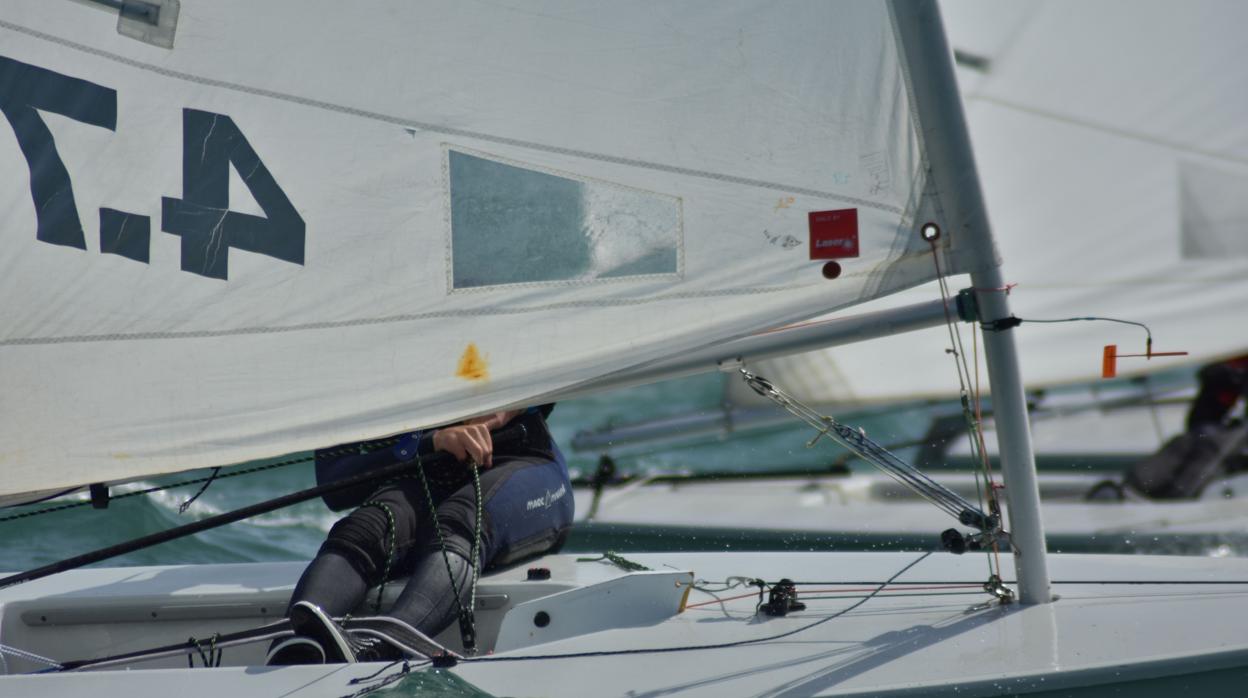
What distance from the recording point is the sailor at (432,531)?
197cm

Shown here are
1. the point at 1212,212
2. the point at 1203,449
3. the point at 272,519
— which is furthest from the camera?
the point at 1203,449

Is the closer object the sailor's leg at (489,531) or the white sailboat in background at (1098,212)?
the sailor's leg at (489,531)

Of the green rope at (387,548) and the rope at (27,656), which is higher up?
the green rope at (387,548)

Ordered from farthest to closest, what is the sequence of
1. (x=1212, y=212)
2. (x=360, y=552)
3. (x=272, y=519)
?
(x=272, y=519) < (x=1212, y=212) < (x=360, y=552)

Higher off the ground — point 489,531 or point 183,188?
point 183,188

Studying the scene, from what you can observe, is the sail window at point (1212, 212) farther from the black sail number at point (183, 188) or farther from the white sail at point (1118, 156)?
the black sail number at point (183, 188)

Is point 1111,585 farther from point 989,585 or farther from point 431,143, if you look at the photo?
point 431,143

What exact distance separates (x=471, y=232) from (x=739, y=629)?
76 cm

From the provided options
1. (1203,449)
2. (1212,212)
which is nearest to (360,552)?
(1212,212)

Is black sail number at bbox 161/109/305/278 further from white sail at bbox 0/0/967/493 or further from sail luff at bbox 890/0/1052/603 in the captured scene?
sail luff at bbox 890/0/1052/603

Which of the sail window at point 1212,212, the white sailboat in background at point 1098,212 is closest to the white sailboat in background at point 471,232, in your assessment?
the white sailboat in background at point 1098,212

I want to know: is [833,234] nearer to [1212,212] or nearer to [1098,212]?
[1098,212]

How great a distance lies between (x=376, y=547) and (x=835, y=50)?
1.14 meters

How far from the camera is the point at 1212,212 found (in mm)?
4242
